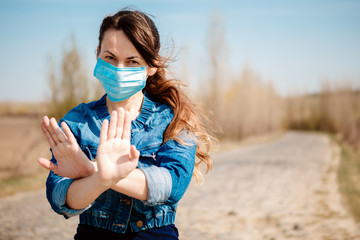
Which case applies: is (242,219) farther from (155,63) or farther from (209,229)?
(155,63)

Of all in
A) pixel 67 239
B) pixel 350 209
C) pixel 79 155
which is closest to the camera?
pixel 79 155

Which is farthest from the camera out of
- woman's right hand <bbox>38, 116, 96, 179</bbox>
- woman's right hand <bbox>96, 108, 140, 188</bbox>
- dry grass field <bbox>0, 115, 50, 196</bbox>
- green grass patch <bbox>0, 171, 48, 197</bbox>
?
dry grass field <bbox>0, 115, 50, 196</bbox>

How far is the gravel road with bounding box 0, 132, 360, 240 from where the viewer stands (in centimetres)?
546

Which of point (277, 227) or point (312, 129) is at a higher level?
point (277, 227)

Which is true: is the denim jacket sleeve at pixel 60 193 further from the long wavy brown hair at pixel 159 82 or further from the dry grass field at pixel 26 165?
the dry grass field at pixel 26 165

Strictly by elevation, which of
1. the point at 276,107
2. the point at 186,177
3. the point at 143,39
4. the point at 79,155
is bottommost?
the point at 276,107

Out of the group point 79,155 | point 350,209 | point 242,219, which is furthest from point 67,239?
point 350,209

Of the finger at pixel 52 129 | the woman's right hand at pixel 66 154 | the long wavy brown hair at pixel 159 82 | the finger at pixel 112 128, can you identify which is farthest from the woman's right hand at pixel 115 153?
the long wavy brown hair at pixel 159 82

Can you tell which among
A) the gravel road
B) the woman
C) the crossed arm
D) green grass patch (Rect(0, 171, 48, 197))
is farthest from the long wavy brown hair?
green grass patch (Rect(0, 171, 48, 197))

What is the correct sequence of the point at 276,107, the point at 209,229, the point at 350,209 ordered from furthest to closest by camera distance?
the point at 276,107
the point at 350,209
the point at 209,229

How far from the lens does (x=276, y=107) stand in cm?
5325

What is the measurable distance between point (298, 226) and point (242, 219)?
3.25 ft

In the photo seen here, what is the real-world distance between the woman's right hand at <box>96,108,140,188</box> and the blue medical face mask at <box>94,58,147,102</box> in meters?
0.48

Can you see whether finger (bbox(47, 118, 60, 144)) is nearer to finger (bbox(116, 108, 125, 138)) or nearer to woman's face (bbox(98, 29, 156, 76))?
finger (bbox(116, 108, 125, 138))
